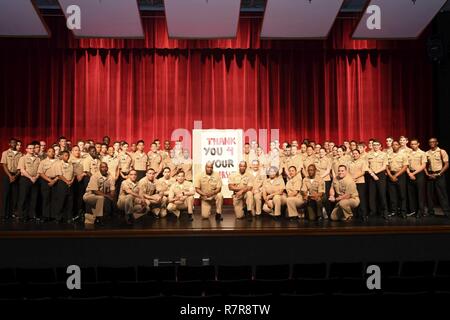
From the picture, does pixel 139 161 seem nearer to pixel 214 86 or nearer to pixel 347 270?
pixel 214 86

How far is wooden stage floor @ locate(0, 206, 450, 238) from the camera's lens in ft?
24.9

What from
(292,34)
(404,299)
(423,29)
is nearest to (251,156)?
(292,34)

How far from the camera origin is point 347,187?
349 inches

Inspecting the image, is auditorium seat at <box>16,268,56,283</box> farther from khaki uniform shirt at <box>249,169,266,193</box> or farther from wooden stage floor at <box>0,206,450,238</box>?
khaki uniform shirt at <box>249,169,266,193</box>

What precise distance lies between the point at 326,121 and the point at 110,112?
19.9ft

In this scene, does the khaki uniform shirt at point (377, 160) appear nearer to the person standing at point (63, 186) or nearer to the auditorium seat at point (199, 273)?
the auditorium seat at point (199, 273)

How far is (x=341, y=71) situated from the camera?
13.1m

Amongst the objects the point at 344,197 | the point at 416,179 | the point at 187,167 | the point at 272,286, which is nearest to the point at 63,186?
the point at 187,167

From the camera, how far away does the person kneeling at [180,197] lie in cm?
935

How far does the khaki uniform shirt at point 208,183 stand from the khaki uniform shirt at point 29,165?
330 centimetres

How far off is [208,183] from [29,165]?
364cm

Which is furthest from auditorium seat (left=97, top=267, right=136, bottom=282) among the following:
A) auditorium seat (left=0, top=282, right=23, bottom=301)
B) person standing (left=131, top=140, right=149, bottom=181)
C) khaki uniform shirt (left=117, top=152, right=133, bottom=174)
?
person standing (left=131, top=140, right=149, bottom=181)

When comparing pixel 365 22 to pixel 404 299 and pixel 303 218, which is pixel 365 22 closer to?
pixel 303 218

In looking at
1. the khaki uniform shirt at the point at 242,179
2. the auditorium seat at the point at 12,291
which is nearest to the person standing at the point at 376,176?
the khaki uniform shirt at the point at 242,179
